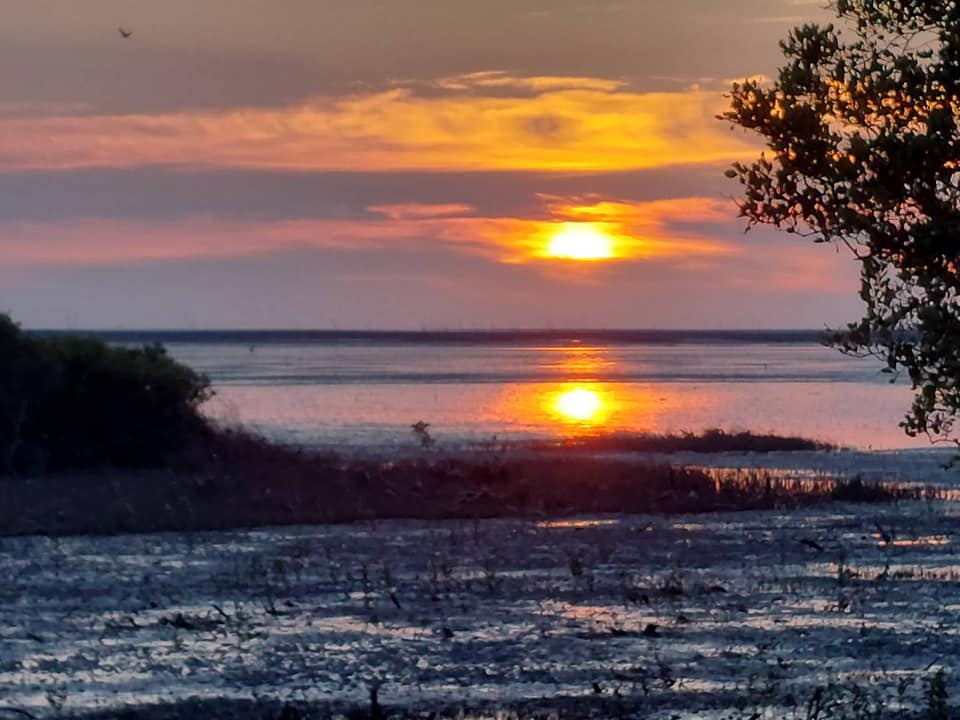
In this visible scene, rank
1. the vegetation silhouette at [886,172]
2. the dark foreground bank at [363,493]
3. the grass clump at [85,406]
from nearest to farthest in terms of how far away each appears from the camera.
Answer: the vegetation silhouette at [886,172], the dark foreground bank at [363,493], the grass clump at [85,406]

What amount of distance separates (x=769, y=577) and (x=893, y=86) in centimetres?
1033

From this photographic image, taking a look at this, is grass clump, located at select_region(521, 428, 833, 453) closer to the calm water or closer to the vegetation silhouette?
the calm water

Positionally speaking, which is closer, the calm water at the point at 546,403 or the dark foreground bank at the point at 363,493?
the dark foreground bank at the point at 363,493

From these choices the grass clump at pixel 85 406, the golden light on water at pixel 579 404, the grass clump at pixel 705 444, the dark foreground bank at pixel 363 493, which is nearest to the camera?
the dark foreground bank at pixel 363 493

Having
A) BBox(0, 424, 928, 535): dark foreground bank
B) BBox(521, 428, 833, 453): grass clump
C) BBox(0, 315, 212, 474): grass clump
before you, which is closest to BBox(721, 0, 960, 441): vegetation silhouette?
BBox(0, 424, 928, 535): dark foreground bank

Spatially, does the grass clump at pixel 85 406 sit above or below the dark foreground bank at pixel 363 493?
above

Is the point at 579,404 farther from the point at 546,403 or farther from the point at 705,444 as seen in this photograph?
the point at 705,444

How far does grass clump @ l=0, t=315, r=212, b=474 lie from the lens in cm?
3834

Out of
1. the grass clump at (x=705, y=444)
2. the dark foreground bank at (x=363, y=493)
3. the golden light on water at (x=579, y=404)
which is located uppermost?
the golden light on water at (x=579, y=404)

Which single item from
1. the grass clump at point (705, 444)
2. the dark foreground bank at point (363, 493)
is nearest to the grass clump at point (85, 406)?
the dark foreground bank at point (363, 493)

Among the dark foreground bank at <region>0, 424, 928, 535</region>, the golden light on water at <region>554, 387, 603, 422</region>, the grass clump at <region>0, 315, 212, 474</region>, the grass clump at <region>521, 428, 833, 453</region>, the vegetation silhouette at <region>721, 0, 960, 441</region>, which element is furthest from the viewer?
the golden light on water at <region>554, 387, 603, 422</region>

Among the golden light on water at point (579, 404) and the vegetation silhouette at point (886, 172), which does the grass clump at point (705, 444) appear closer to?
the golden light on water at point (579, 404)

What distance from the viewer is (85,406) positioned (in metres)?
40.2

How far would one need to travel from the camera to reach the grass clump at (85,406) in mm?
38344
